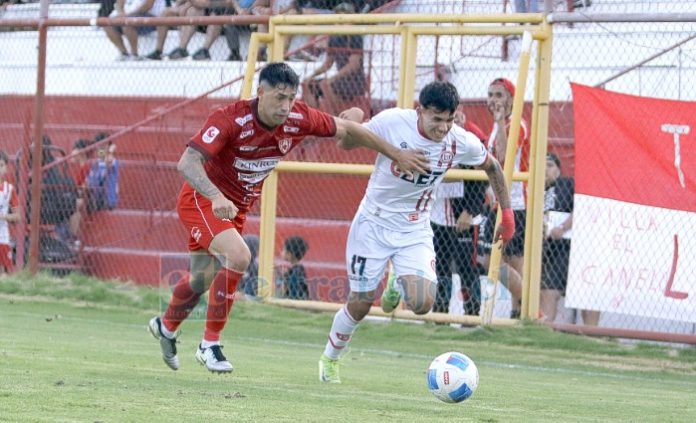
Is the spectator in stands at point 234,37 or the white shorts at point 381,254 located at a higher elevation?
the spectator in stands at point 234,37

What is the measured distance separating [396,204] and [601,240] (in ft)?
11.9

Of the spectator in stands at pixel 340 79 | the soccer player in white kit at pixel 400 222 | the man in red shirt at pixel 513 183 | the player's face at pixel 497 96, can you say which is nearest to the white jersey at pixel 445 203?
the man in red shirt at pixel 513 183

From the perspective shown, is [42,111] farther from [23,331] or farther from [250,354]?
[250,354]

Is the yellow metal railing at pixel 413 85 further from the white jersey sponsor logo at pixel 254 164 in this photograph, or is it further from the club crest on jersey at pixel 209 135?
the club crest on jersey at pixel 209 135

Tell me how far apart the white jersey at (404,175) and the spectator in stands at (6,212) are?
8454 millimetres

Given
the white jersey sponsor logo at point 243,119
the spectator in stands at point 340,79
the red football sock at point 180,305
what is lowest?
the red football sock at point 180,305

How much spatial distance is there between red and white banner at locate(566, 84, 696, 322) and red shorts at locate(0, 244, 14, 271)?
7838 mm

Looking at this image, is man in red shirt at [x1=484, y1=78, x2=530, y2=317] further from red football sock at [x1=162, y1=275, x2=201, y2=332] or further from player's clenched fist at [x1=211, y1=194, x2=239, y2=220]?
player's clenched fist at [x1=211, y1=194, x2=239, y2=220]

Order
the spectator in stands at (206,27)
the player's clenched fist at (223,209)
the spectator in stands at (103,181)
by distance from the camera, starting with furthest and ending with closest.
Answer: the spectator in stands at (103,181) → the spectator in stands at (206,27) → the player's clenched fist at (223,209)

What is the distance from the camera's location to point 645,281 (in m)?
12.2

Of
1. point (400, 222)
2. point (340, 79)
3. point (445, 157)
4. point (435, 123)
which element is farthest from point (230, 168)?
point (340, 79)

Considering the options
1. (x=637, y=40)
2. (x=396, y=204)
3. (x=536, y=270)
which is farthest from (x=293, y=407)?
(x=637, y=40)

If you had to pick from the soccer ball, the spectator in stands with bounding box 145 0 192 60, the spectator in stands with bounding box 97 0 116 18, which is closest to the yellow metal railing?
the spectator in stands with bounding box 145 0 192 60

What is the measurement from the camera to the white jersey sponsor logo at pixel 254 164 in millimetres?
→ 8984
